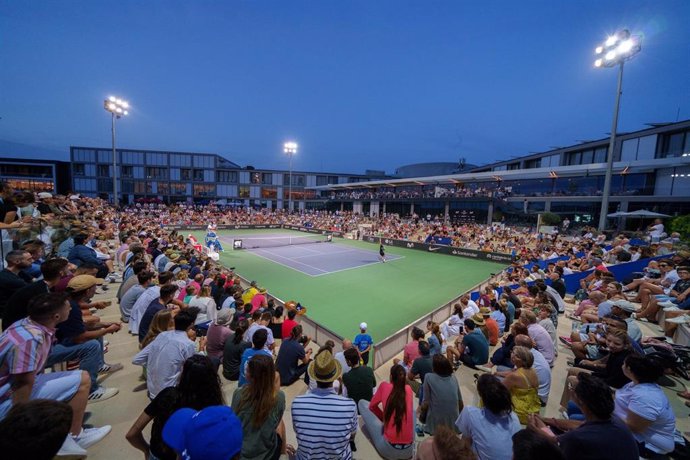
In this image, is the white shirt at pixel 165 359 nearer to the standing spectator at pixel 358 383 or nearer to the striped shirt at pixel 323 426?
the striped shirt at pixel 323 426

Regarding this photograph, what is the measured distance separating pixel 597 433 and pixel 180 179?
7726cm

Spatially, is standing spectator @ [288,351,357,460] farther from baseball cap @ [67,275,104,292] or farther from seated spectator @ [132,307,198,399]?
baseball cap @ [67,275,104,292]

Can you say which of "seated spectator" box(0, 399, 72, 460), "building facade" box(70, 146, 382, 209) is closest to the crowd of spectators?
"seated spectator" box(0, 399, 72, 460)

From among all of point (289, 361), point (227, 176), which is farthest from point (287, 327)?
point (227, 176)

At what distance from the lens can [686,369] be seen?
5.73 meters

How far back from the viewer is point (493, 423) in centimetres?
296

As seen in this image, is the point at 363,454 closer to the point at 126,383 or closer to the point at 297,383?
the point at 297,383

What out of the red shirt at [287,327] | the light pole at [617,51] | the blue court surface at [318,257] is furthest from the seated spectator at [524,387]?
the light pole at [617,51]

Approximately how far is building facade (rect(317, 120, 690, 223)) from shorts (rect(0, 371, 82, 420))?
3662 cm

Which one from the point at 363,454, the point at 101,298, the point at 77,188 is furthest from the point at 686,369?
the point at 77,188

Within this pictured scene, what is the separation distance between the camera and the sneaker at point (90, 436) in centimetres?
329

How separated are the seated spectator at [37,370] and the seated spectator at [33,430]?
5.04 ft

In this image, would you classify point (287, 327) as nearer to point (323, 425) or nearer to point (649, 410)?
point (323, 425)

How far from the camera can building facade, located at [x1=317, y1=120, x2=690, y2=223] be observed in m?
27.6
